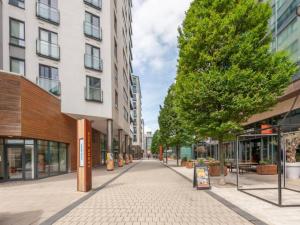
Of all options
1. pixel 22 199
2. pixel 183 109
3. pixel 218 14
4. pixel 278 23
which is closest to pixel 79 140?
pixel 22 199

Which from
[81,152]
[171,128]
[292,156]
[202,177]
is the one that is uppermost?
[171,128]

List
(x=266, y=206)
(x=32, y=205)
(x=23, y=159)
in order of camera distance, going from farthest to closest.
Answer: (x=23, y=159)
(x=32, y=205)
(x=266, y=206)

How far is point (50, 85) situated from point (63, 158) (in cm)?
591

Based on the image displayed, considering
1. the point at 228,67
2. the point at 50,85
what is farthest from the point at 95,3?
the point at 228,67

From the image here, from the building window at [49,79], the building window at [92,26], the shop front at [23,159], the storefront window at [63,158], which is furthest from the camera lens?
the building window at [92,26]

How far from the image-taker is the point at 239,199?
1152 centimetres

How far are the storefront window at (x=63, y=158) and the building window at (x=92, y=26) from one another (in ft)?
33.1

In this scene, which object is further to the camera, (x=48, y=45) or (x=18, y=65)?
(x=48, y=45)

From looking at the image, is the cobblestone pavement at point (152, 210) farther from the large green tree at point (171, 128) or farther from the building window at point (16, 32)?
the large green tree at point (171, 128)

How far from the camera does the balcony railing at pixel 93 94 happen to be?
2875cm

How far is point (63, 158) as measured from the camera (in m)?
27.1

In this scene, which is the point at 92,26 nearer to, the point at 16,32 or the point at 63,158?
the point at 16,32

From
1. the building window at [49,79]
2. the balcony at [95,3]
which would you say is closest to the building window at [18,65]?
the building window at [49,79]

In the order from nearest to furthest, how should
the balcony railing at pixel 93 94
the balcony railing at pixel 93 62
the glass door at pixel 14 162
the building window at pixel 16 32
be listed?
the glass door at pixel 14 162, the building window at pixel 16 32, the balcony railing at pixel 93 94, the balcony railing at pixel 93 62
